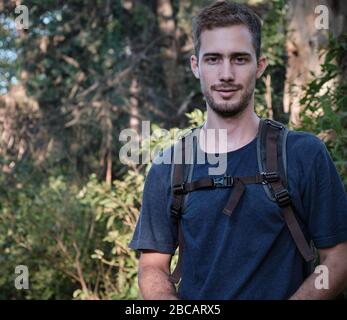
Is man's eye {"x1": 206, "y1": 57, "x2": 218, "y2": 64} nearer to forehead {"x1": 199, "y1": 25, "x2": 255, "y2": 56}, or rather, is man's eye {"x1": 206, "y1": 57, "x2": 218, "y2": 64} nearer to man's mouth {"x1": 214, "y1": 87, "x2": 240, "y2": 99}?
forehead {"x1": 199, "y1": 25, "x2": 255, "y2": 56}

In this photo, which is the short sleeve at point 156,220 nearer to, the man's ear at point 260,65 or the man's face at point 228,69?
the man's face at point 228,69

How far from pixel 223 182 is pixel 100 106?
1048cm

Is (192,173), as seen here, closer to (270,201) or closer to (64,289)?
(270,201)

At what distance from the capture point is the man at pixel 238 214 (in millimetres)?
2721

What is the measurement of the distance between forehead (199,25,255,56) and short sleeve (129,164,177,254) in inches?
→ 20.9

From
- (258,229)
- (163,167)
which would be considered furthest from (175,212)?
(258,229)

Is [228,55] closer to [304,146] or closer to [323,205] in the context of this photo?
[304,146]

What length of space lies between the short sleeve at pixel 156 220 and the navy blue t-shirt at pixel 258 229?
0.13 m

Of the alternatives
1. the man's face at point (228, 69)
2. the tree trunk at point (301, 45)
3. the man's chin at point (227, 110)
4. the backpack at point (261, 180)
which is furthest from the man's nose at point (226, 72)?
the tree trunk at point (301, 45)

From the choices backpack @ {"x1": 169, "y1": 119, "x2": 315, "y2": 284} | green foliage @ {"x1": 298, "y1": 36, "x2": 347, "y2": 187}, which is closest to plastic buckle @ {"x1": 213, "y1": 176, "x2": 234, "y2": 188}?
backpack @ {"x1": 169, "y1": 119, "x2": 315, "y2": 284}

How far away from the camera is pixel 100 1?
15.4 meters

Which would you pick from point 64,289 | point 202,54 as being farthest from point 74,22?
point 202,54
